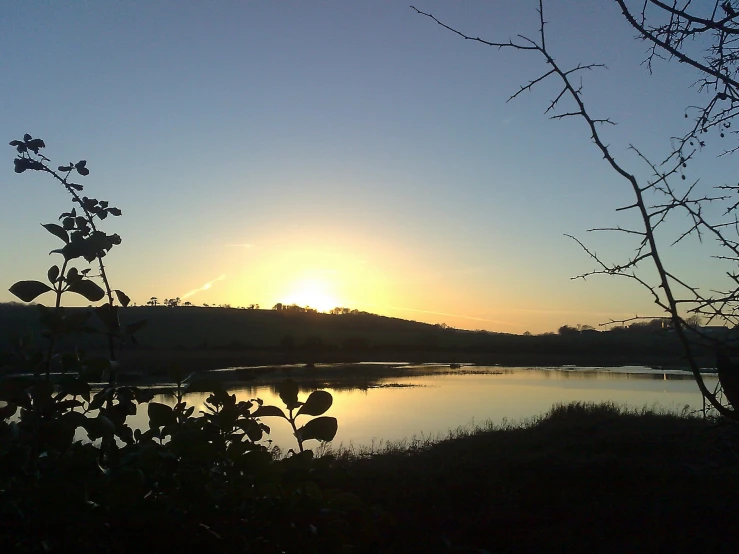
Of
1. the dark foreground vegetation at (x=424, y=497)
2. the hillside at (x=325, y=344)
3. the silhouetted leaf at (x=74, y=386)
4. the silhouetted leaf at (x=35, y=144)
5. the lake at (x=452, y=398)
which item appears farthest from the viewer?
the hillside at (x=325, y=344)

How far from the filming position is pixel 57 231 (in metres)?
1.73

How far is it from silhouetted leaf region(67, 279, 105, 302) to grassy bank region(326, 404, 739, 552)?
2.75 meters

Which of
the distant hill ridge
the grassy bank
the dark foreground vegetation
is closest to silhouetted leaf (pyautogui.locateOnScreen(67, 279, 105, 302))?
the dark foreground vegetation

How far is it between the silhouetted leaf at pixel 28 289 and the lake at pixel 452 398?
12.0 meters

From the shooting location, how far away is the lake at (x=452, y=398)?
1753 centimetres

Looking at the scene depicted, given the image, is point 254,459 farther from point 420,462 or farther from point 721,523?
point 420,462

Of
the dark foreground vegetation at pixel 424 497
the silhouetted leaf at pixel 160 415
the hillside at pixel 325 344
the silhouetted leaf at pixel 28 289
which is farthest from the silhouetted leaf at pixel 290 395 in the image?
the hillside at pixel 325 344

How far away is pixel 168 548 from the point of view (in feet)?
4.88

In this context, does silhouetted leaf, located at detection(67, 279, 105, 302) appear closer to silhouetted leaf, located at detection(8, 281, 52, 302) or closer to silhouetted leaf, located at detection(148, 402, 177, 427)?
silhouetted leaf, located at detection(8, 281, 52, 302)

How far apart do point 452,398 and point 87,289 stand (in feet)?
81.7

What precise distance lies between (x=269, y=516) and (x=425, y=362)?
54.2 metres

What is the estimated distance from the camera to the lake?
690 inches

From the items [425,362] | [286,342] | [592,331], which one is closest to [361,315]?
[286,342]

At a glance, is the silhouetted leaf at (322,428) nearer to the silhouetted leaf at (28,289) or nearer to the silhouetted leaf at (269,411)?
the silhouetted leaf at (269,411)
